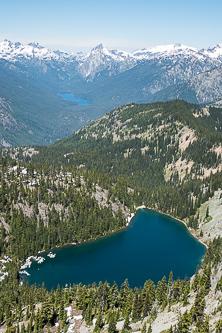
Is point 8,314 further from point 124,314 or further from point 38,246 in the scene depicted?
point 38,246

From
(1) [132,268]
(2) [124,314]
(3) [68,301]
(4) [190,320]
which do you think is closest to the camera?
(4) [190,320]

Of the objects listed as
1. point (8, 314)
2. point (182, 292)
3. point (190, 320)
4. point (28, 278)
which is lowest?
point (28, 278)

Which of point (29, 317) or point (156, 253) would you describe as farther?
point (156, 253)

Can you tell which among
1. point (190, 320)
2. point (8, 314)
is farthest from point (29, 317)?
point (190, 320)

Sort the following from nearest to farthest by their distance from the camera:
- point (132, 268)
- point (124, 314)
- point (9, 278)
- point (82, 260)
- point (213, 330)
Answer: point (213, 330) → point (124, 314) → point (9, 278) → point (132, 268) → point (82, 260)

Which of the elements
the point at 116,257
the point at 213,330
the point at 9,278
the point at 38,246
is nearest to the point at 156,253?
the point at 116,257

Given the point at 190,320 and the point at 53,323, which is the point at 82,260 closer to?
the point at 53,323

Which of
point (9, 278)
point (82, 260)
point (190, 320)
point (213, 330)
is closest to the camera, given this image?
point (213, 330)

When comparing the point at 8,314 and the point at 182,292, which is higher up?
the point at 182,292

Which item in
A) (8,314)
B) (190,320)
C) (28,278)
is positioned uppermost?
(190,320)
